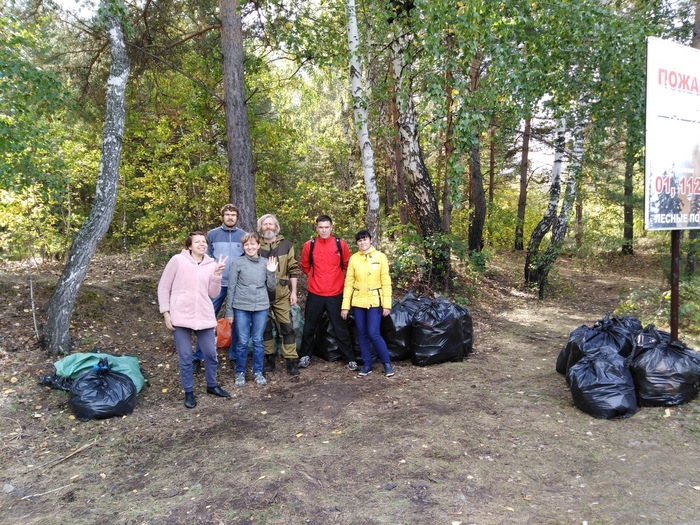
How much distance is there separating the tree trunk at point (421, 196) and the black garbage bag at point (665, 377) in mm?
4228

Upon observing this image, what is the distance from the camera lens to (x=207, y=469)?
11.0 feet

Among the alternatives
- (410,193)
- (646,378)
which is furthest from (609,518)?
(410,193)

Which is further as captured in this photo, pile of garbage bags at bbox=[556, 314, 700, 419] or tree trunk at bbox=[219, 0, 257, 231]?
tree trunk at bbox=[219, 0, 257, 231]

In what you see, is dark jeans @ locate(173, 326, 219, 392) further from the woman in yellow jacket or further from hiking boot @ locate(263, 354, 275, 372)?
the woman in yellow jacket

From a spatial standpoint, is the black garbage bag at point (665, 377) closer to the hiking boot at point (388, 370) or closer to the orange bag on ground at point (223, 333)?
the hiking boot at point (388, 370)

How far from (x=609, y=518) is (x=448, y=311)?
10.0 feet

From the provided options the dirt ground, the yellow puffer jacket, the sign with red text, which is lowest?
the dirt ground

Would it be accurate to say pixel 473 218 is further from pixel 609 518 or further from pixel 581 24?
pixel 609 518

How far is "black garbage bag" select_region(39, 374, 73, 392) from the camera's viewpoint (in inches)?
175

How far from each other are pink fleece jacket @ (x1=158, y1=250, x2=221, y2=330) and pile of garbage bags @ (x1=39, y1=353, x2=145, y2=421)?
2.49 feet

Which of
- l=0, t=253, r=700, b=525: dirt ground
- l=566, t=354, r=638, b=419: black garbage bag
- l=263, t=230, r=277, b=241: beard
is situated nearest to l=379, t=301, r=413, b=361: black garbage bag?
l=0, t=253, r=700, b=525: dirt ground

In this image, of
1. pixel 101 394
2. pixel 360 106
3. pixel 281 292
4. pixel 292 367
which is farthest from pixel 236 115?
pixel 101 394

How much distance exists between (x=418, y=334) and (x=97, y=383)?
10.9 ft

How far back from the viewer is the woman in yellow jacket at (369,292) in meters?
5.09
